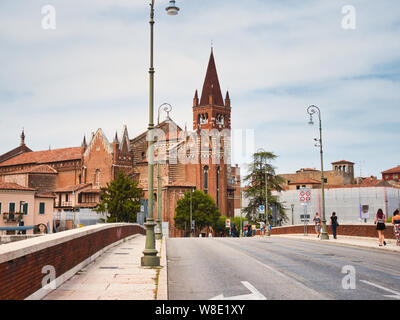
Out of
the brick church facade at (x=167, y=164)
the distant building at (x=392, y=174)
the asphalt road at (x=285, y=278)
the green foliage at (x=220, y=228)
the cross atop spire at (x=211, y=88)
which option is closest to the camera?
the asphalt road at (x=285, y=278)

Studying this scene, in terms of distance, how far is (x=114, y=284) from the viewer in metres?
9.74

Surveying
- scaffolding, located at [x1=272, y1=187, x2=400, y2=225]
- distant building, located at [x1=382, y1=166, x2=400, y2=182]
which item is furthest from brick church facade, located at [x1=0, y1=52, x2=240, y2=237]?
distant building, located at [x1=382, y1=166, x2=400, y2=182]

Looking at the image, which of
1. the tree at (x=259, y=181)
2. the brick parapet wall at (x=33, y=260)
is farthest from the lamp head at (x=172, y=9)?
the tree at (x=259, y=181)

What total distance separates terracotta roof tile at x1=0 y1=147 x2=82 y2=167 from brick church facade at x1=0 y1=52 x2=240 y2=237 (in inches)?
17.7

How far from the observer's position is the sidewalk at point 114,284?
8.30m

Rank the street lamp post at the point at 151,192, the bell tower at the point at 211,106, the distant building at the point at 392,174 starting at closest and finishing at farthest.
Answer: the street lamp post at the point at 151,192 → the bell tower at the point at 211,106 → the distant building at the point at 392,174

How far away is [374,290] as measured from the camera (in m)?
9.12

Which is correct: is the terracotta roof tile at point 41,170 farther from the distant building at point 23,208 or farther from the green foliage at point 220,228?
the green foliage at point 220,228

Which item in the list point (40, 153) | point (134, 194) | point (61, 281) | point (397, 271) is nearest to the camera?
point (61, 281)

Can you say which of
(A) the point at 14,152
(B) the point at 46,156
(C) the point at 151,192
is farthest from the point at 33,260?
(A) the point at 14,152

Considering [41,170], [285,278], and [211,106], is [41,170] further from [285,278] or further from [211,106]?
[285,278]
